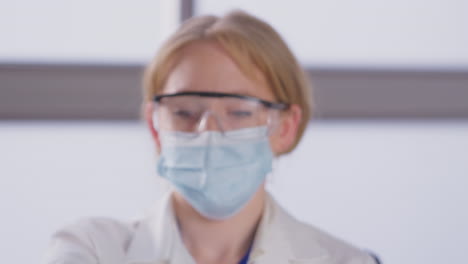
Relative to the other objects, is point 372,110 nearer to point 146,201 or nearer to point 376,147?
point 376,147

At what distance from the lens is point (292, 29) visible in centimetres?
235

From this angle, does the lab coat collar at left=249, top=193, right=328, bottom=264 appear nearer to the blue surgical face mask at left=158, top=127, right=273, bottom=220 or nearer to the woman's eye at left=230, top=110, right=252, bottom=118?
the blue surgical face mask at left=158, top=127, right=273, bottom=220

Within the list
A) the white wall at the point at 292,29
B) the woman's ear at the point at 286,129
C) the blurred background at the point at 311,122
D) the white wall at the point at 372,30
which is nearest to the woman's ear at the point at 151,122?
the woman's ear at the point at 286,129

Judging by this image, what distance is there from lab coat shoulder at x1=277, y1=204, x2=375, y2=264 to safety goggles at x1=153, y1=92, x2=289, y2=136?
0.31 metres

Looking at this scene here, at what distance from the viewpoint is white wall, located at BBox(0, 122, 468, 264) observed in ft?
7.40

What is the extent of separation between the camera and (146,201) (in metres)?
2.33

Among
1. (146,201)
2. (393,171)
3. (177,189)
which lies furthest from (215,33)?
(393,171)

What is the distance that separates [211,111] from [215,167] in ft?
0.44

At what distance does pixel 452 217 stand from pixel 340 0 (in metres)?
0.91

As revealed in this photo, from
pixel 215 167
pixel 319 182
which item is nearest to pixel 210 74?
pixel 215 167

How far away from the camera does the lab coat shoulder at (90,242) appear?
150 cm

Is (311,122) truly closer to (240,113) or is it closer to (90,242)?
(240,113)

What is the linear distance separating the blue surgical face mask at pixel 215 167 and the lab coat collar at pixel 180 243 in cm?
10

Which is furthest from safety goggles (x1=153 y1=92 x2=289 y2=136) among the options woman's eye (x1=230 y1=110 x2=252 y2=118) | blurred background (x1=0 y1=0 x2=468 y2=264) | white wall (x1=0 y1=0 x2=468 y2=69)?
white wall (x1=0 y1=0 x2=468 y2=69)
